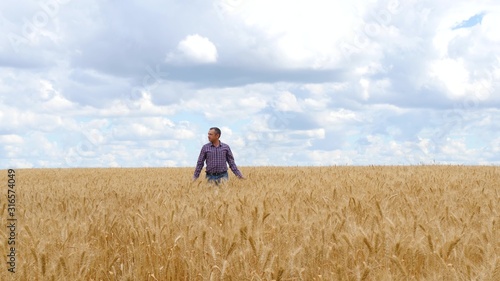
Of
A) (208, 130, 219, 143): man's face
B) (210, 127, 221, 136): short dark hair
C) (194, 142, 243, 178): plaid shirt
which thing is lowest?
(194, 142, 243, 178): plaid shirt

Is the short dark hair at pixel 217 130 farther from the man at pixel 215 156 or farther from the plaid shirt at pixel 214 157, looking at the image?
the plaid shirt at pixel 214 157

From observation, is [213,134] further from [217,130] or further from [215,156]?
[215,156]

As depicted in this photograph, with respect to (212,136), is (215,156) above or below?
below

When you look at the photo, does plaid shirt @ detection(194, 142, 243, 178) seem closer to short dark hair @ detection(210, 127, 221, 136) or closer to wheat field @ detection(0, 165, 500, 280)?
short dark hair @ detection(210, 127, 221, 136)

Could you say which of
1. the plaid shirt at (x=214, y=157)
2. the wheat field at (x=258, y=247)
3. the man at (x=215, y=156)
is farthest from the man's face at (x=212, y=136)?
the wheat field at (x=258, y=247)

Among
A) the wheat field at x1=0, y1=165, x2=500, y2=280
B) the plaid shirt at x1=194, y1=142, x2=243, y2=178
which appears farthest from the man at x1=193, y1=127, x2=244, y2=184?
the wheat field at x1=0, y1=165, x2=500, y2=280

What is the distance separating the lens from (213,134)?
31.0 ft

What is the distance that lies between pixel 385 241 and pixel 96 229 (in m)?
2.46

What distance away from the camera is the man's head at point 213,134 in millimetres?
9453

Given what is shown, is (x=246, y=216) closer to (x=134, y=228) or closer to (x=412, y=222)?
(x=134, y=228)

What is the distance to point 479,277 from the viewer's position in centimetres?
256

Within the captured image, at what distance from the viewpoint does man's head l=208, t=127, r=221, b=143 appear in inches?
372

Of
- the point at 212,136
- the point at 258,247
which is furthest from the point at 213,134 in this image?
the point at 258,247

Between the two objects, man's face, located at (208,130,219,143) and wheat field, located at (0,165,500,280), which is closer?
wheat field, located at (0,165,500,280)
